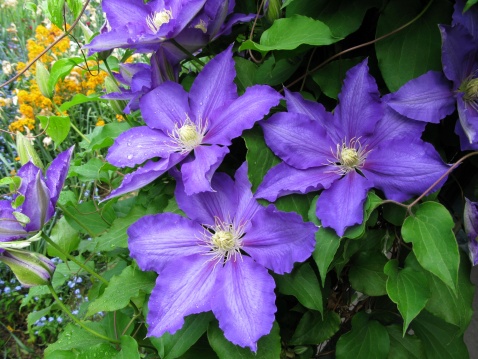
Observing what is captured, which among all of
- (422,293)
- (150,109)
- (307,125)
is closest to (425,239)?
(422,293)

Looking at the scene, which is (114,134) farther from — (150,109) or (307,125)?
(307,125)

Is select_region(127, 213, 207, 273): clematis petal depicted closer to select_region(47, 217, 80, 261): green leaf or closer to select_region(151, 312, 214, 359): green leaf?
select_region(151, 312, 214, 359): green leaf

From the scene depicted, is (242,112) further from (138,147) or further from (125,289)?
(125,289)

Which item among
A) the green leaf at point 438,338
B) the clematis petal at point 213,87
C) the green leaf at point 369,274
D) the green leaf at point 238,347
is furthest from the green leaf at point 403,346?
the clematis petal at point 213,87

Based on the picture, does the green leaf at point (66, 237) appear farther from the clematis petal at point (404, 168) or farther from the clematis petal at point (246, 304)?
the clematis petal at point (404, 168)

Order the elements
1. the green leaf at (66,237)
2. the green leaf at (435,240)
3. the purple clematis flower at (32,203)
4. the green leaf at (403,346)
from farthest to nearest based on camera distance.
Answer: the green leaf at (66,237) → the green leaf at (403,346) → the purple clematis flower at (32,203) → the green leaf at (435,240)

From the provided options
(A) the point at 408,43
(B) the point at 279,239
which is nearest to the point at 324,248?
(B) the point at 279,239
